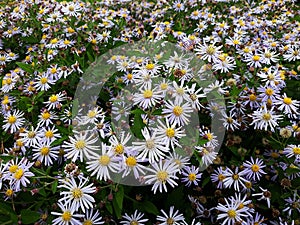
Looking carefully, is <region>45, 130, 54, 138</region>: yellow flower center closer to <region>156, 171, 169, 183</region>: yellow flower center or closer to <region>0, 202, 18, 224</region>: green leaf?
<region>0, 202, 18, 224</region>: green leaf

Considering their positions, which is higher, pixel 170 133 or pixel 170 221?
pixel 170 133

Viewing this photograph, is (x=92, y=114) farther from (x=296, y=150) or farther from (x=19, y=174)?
(x=296, y=150)

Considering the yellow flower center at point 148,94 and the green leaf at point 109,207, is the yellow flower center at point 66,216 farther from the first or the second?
the yellow flower center at point 148,94

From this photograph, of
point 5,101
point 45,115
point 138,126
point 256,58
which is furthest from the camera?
point 256,58

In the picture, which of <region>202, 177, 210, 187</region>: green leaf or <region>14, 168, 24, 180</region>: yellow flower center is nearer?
<region>14, 168, 24, 180</region>: yellow flower center

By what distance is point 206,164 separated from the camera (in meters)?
1.57

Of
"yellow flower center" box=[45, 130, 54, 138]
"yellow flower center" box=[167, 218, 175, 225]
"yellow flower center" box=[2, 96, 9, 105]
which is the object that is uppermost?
"yellow flower center" box=[45, 130, 54, 138]

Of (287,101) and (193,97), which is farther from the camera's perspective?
(287,101)

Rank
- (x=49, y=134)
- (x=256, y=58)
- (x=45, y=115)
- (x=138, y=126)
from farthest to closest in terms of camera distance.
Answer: (x=256, y=58)
(x=45, y=115)
(x=49, y=134)
(x=138, y=126)

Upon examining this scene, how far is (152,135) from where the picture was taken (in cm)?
145

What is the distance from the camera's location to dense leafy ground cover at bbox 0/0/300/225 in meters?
1.43

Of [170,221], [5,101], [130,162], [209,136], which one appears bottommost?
[170,221]

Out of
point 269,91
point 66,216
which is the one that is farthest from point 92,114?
point 269,91

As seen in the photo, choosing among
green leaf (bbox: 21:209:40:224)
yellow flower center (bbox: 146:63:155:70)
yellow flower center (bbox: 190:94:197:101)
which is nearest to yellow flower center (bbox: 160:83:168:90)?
yellow flower center (bbox: 190:94:197:101)
